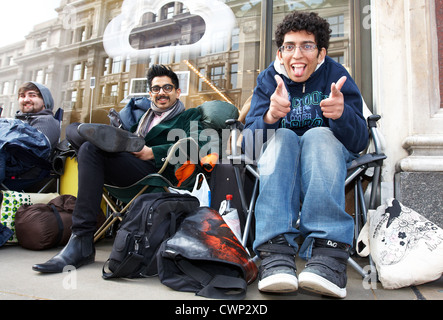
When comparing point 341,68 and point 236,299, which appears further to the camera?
point 341,68

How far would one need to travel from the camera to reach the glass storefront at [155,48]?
12.3 ft

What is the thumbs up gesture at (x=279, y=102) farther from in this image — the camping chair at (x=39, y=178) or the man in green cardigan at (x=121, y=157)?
the camping chair at (x=39, y=178)

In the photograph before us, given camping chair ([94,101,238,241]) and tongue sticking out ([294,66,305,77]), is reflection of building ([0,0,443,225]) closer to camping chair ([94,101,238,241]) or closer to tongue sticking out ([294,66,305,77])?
tongue sticking out ([294,66,305,77])

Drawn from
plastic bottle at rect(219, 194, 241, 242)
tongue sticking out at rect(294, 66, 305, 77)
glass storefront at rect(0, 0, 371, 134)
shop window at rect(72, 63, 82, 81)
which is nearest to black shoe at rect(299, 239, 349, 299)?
plastic bottle at rect(219, 194, 241, 242)

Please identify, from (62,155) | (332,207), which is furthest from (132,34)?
(332,207)

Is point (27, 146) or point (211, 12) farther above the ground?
point (211, 12)

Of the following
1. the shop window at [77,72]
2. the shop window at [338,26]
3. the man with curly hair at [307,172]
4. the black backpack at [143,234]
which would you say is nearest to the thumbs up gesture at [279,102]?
the man with curly hair at [307,172]

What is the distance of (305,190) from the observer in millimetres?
1606

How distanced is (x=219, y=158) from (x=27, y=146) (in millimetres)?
1698

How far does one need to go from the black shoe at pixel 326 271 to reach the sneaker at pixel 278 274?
48 mm

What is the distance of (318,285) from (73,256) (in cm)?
140

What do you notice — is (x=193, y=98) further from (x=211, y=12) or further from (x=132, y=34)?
(x=132, y=34)

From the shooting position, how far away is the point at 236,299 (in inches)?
54.4
